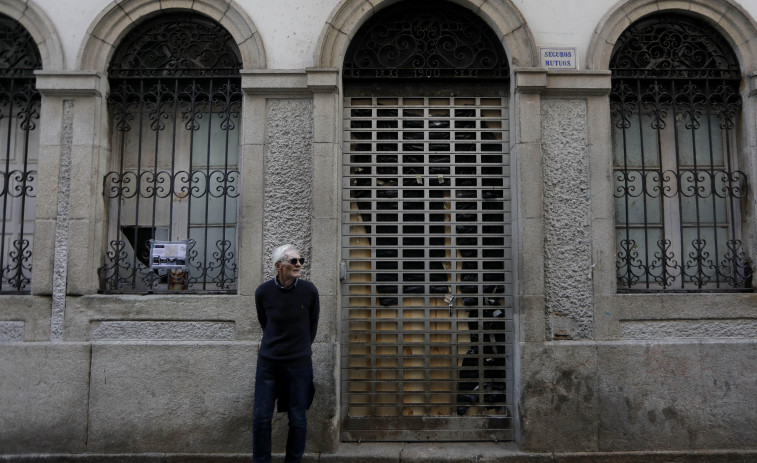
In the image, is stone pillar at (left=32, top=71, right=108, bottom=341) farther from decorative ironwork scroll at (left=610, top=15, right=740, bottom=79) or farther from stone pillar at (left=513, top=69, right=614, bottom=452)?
decorative ironwork scroll at (left=610, top=15, right=740, bottom=79)

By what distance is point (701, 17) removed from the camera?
556 centimetres

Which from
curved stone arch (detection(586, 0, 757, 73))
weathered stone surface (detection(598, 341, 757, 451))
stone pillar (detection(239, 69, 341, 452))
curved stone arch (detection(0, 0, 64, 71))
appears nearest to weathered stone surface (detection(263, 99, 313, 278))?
stone pillar (detection(239, 69, 341, 452))

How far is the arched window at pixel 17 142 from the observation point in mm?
5562

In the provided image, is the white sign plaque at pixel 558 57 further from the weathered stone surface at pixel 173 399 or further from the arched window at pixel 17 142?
the arched window at pixel 17 142

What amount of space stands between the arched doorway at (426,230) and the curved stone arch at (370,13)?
216 mm

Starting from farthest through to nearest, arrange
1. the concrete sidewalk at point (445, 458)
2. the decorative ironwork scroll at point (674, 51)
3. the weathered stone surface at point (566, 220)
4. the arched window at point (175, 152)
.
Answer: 1. the decorative ironwork scroll at point (674, 51)
2. the arched window at point (175, 152)
3. the weathered stone surface at point (566, 220)
4. the concrete sidewalk at point (445, 458)

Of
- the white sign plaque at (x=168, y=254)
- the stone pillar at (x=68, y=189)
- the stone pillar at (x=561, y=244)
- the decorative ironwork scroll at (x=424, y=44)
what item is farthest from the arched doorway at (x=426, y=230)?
the stone pillar at (x=68, y=189)

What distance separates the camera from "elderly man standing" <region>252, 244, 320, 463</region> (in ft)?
13.6

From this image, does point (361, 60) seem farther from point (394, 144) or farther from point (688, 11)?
point (688, 11)

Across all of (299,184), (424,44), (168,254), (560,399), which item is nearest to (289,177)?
(299,184)

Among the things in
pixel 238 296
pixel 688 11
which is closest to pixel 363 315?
pixel 238 296

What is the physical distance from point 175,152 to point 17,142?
67.5 inches

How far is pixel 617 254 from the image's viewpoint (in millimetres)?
5523

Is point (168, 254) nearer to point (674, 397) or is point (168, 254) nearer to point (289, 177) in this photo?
point (289, 177)
